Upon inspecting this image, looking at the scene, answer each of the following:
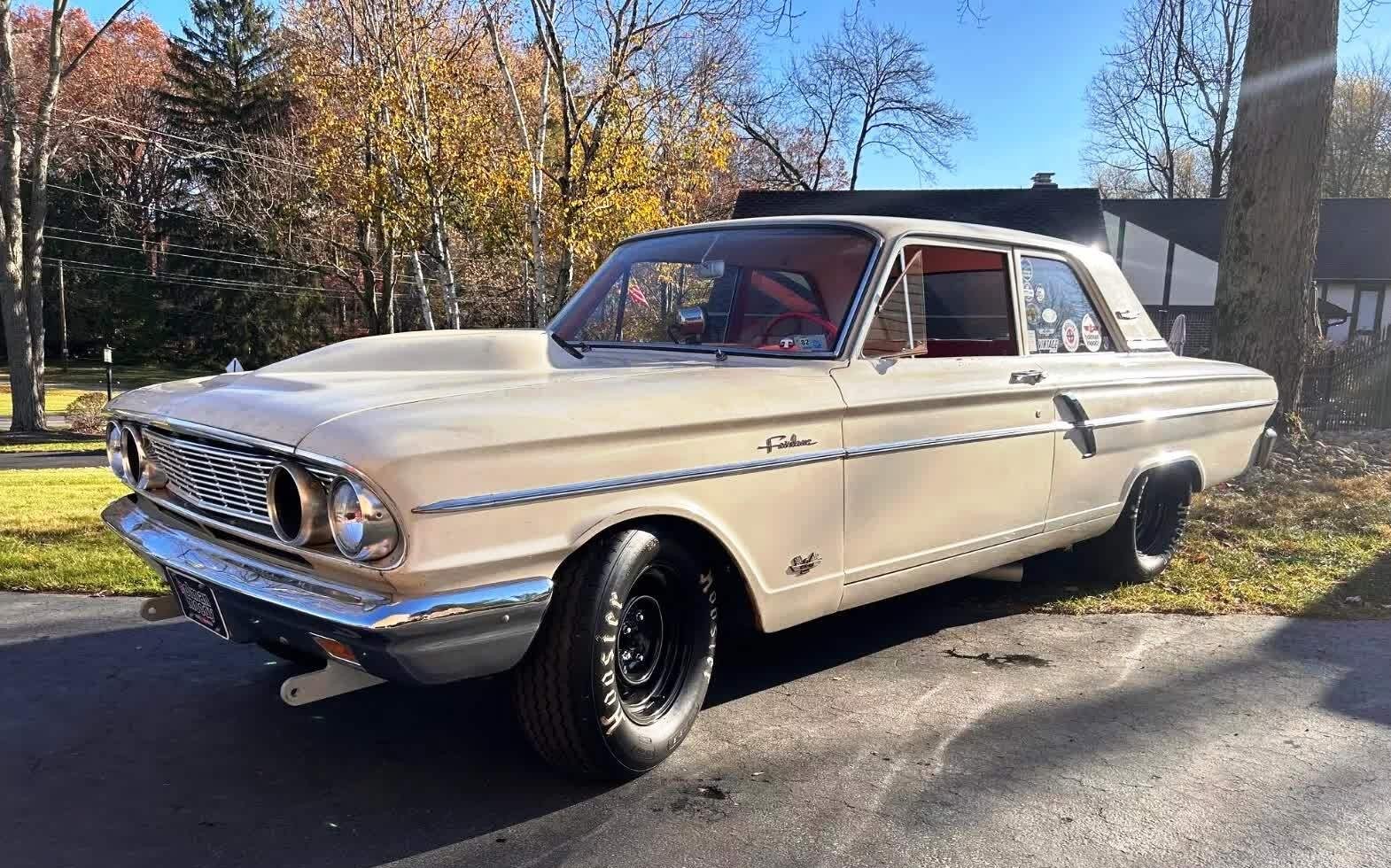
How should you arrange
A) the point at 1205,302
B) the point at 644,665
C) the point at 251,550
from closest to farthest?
the point at 251,550 → the point at 644,665 → the point at 1205,302

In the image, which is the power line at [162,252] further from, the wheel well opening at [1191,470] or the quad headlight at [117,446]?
the wheel well opening at [1191,470]

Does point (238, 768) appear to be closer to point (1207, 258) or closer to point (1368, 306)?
point (1207, 258)

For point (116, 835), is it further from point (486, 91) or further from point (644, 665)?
point (486, 91)

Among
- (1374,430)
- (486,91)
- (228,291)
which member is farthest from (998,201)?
(228,291)

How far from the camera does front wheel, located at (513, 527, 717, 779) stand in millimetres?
2586

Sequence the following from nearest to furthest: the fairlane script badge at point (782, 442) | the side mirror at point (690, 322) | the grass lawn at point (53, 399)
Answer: the fairlane script badge at point (782, 442) → the side mirror at point (690, 322) → the grass lawn at point (53, 399)

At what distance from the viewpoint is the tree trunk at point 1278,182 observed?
7.90 meters

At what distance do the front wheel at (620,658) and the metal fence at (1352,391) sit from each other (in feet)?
45.0

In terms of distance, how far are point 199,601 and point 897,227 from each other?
2753 millimetres

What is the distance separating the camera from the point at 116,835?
2.51 m

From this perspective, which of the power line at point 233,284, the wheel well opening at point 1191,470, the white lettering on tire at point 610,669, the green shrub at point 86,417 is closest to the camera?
the white lettering on tire at point 610,669

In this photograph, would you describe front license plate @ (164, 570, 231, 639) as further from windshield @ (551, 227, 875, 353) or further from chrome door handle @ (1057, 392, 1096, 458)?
chrome door handle @ (1057, 392, 1096, 458)

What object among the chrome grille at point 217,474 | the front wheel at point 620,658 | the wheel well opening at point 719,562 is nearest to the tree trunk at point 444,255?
the chrome grille at point 217,474

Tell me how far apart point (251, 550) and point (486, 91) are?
12.5 m
